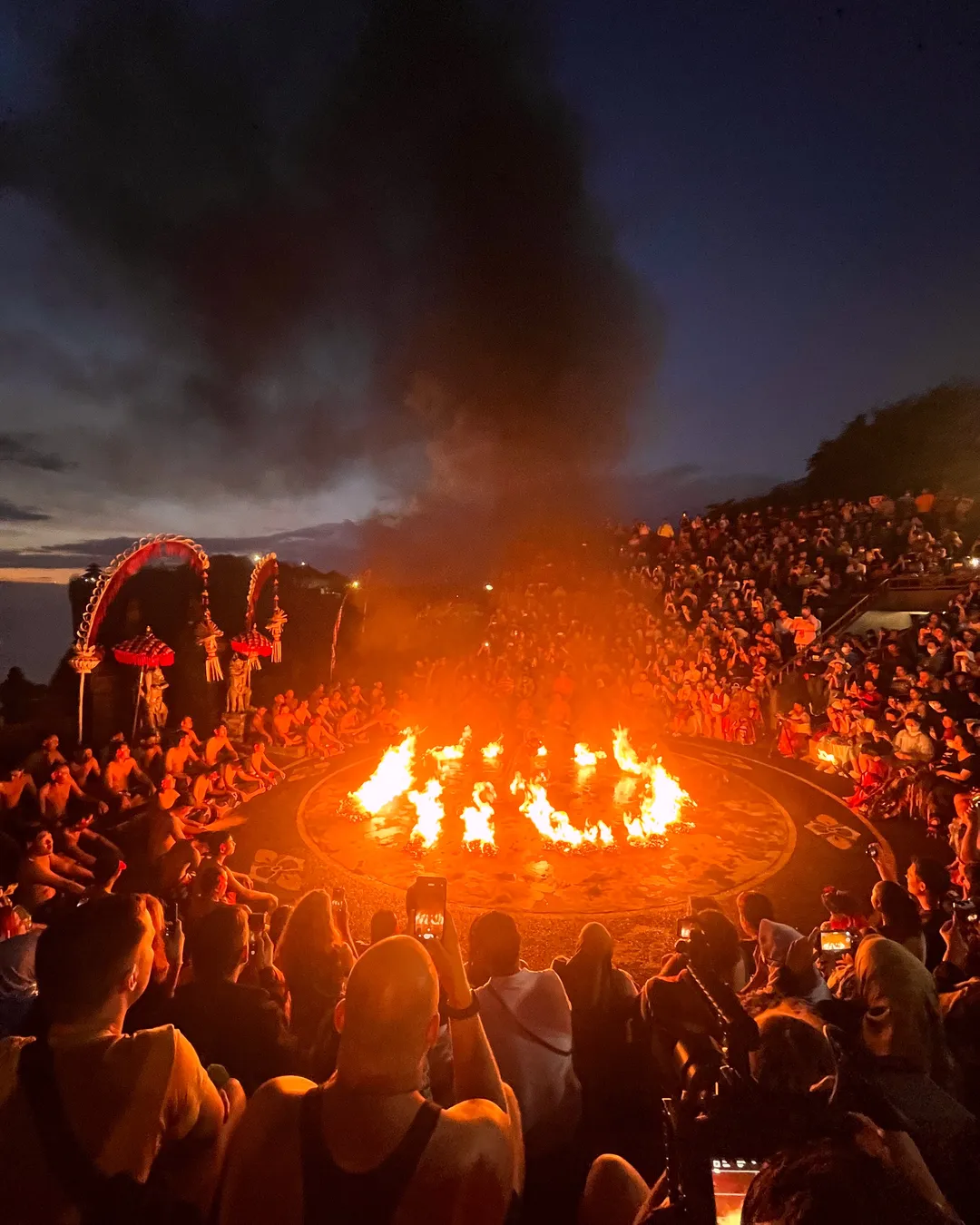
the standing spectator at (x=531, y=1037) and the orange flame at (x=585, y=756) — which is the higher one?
the standing spectator at (x=531, y=1037)

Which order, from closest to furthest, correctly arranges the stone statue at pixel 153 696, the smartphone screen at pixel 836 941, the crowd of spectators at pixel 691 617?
the smartphone screen at pixel 836 941
the stone statue at pixel 153 696
the crowd of spectators at pixel 691 617

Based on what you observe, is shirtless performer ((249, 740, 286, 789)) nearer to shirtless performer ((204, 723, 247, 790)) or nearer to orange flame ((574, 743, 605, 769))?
shirtless performer ((204, 723, 247, 790))

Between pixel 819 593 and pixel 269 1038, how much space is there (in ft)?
68.0

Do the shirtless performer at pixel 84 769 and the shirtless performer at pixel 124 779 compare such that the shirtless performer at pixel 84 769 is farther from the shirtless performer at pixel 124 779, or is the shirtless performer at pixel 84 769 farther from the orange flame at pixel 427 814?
the orange flame at pixel 427 814

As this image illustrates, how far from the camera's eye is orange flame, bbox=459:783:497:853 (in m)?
9.95

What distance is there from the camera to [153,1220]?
6.52ft

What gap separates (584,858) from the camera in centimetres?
970

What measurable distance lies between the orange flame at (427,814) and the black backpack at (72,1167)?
325 inches

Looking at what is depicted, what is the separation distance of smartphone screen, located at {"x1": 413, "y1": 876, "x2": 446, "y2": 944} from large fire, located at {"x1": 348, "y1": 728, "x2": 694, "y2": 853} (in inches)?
231

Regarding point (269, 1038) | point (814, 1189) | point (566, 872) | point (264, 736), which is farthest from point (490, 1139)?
point (264, 736)

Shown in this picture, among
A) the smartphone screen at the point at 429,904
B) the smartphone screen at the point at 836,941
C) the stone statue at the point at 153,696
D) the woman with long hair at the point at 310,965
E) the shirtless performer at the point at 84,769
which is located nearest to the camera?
the smartphone screen at the point at 429,904

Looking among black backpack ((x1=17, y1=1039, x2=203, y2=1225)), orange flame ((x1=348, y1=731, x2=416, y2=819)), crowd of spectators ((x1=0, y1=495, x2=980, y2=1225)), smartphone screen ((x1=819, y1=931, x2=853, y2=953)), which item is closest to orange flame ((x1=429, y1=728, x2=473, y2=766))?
orange flame ((x1=348, y1=731, x2=416, y2=819))

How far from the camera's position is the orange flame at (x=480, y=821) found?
9945 mm

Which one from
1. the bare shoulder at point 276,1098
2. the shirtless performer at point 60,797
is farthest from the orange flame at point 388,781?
the bare shoulder at point 276,1098
